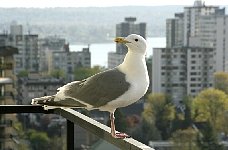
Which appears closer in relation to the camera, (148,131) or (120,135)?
(120,135)

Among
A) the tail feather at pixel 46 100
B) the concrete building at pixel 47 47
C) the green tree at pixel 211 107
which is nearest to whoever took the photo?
the tail feather at pixel 46 100

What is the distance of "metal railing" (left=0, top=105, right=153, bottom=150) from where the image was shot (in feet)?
3.56

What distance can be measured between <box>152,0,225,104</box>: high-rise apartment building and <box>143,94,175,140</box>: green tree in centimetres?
18

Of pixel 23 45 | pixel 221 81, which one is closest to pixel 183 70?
pixel 221 81

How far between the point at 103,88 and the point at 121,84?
0.13 ft

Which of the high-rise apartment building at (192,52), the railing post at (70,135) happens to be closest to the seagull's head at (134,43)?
the railing post at (70,135)

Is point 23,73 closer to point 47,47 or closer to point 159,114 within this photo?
point 47,47

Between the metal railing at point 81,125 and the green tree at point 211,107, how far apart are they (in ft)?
24.2

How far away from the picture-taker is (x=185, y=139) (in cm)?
891

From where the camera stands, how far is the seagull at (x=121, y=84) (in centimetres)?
114

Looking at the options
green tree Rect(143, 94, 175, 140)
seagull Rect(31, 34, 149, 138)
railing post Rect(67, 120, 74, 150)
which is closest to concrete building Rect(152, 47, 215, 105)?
green tree Rect(143, 94, 175, 140)

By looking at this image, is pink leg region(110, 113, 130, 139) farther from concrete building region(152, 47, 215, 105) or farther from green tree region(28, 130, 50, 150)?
concrete building region(152, 47, 215, 105)

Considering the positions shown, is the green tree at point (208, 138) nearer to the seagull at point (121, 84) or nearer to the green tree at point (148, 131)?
the green tree at point (148, 131)

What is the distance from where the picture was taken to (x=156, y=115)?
9.04 m
